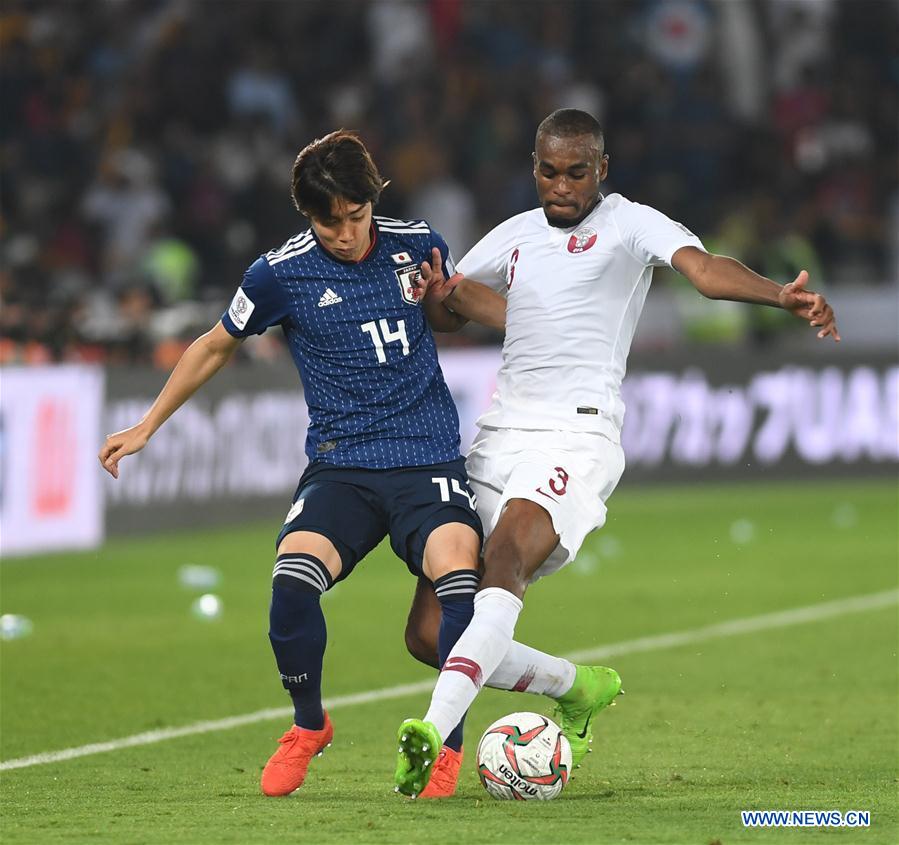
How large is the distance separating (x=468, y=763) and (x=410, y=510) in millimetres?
1271

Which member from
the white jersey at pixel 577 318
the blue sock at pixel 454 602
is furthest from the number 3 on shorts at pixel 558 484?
the blue sock at pixel 454 602

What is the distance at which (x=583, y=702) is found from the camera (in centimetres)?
633

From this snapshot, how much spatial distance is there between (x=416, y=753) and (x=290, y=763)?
32.0 inches

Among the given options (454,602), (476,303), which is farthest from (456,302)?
(454,602)

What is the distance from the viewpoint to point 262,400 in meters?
15.6

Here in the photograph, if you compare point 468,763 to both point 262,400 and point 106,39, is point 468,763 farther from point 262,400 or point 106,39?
point 106,39

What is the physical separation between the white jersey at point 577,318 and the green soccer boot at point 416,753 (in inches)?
53.3

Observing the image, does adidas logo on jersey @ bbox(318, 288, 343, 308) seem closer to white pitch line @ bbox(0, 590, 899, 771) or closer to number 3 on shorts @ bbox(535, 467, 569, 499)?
number 3 on shorts @ bbox(535, 467, 569, 499)

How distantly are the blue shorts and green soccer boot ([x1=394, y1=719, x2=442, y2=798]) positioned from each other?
2.83ft

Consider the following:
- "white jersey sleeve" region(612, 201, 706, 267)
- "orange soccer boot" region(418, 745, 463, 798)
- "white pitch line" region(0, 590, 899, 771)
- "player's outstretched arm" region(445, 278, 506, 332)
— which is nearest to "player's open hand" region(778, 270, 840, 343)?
"white jersey sleeve" region(612, 201, 706, 267)

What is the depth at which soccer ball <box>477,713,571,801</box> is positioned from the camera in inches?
230

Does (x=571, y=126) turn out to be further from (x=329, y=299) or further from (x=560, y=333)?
(x=329, y=299)

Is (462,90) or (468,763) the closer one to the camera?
(468,763)

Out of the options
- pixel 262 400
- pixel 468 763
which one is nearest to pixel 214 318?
pixel 262 400
